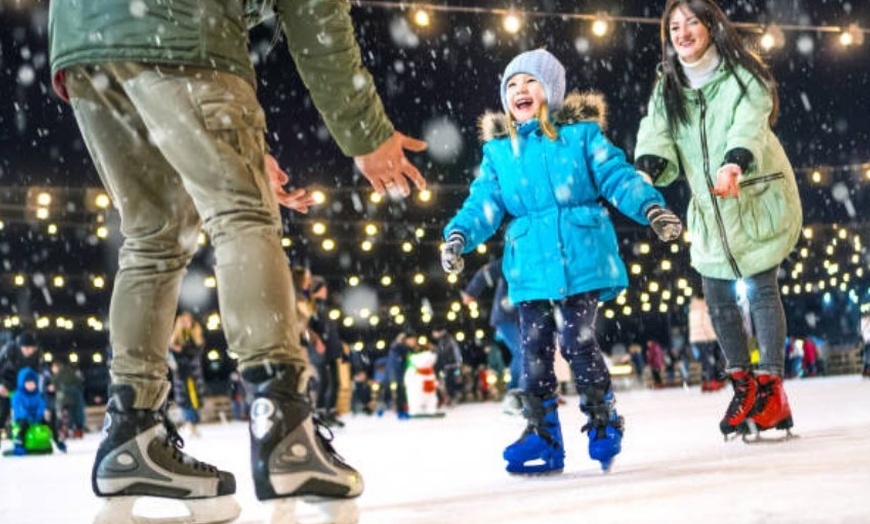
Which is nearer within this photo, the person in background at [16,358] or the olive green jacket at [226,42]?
the olive green jacket at [226,42]

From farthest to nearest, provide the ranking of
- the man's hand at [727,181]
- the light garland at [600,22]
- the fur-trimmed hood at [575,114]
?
the light garland at [600,22]
the man's hand at [727,181]
the fur-trimmed hood at [575,114]

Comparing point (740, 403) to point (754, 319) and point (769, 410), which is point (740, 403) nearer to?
point (769, 410)

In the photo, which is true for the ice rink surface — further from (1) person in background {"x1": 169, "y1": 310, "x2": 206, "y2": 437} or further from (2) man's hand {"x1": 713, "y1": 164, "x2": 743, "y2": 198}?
(1) person in background {"x1": 169, "y1": 310, "x2": 206, "y2": 437}

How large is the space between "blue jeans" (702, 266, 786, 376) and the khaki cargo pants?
247 cm

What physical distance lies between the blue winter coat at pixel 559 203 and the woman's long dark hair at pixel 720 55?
2.65ft

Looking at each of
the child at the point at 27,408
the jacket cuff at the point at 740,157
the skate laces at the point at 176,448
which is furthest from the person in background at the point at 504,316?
the skate laces at the point at 176,448

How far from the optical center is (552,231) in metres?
3.24

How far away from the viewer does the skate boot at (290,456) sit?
5.73ft

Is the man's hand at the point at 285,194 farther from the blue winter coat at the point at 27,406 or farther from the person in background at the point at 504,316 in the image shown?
the person in background at the point at 504,316

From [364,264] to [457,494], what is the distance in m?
39.4

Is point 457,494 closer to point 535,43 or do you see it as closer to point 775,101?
point 775,101

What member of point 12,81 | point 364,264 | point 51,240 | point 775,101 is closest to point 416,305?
point 364,264

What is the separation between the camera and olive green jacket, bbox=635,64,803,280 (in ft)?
12.7

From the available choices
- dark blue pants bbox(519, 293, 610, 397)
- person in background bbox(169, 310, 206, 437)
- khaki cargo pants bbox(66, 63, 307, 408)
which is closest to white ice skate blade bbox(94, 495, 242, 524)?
khaki cargo pants bbox(66, 63, 307, 408)
